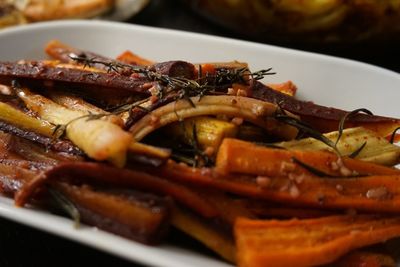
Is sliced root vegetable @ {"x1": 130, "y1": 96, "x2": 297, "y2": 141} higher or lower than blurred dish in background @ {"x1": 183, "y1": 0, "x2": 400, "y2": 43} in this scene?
lower

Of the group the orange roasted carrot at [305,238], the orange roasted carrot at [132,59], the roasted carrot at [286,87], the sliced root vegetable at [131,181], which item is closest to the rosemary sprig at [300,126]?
the orange roasted carrot at [305,238]

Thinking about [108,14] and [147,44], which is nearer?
[147,44]

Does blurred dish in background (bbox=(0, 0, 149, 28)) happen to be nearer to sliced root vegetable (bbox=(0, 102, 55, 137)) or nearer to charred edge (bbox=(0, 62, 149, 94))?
charred edge (bbox=(0, 62, 149, 94))

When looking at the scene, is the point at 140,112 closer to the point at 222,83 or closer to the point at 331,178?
the point at 222,83

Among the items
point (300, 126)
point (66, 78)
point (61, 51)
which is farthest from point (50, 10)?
point (300, 126)

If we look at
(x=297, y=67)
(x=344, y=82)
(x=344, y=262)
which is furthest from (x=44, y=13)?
(x=344, y=262)

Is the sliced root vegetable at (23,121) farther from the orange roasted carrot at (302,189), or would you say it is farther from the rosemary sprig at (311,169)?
the rosemary sprig at (311,169)

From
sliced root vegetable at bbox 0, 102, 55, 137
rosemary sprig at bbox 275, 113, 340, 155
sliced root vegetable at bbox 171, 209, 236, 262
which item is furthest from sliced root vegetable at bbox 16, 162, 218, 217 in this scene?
rosemary sprig at bbox 275, 113, 340, 155
